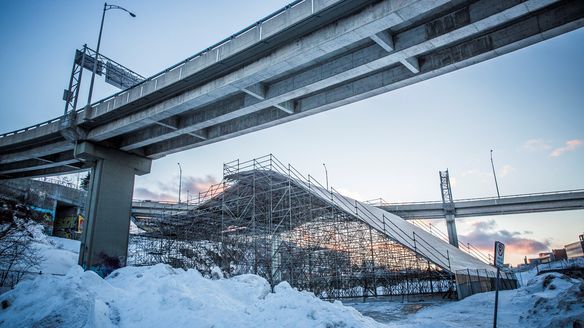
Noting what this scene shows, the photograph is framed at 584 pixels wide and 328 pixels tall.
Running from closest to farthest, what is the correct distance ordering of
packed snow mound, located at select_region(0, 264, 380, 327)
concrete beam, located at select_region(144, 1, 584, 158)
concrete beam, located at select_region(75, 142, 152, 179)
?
packed snow mound, located at select_region(0, 264, 380, 327) → concrete beam, located at select_region(144, 1, 584, 158) → concrete beam, located at select_region(75, 142, 152, 179)

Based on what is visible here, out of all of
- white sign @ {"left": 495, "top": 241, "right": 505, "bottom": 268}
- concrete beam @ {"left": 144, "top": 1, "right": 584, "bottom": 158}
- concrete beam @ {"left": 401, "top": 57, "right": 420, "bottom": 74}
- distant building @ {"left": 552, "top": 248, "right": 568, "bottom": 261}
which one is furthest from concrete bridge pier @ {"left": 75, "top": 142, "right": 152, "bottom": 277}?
distant building @ {"left": 552, "top": 248, "right": 568, "bottom": 261}

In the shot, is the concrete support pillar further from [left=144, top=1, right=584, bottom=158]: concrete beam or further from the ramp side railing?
[left=144, top=1, right=584, bottom=158]: concrete beam

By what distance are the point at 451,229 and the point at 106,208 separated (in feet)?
163

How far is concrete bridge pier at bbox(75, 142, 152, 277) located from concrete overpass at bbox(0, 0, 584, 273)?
67 millimetres

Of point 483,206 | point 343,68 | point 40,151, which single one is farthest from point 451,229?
point 40,151

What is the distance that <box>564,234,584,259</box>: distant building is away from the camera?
183 feet

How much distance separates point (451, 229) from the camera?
2303 inches

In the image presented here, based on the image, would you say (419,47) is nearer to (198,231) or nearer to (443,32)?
(443,32)

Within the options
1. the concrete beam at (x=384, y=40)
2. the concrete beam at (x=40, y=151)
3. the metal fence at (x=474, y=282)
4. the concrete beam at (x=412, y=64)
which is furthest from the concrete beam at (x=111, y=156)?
the metal fence at (x=474, y=282)

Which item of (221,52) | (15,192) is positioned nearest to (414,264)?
(221,52)

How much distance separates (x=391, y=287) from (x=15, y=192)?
148 ft

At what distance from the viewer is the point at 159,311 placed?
8828 mm

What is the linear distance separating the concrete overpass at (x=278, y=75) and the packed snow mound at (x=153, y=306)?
30.0ft

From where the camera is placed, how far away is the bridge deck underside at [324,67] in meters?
12.6
